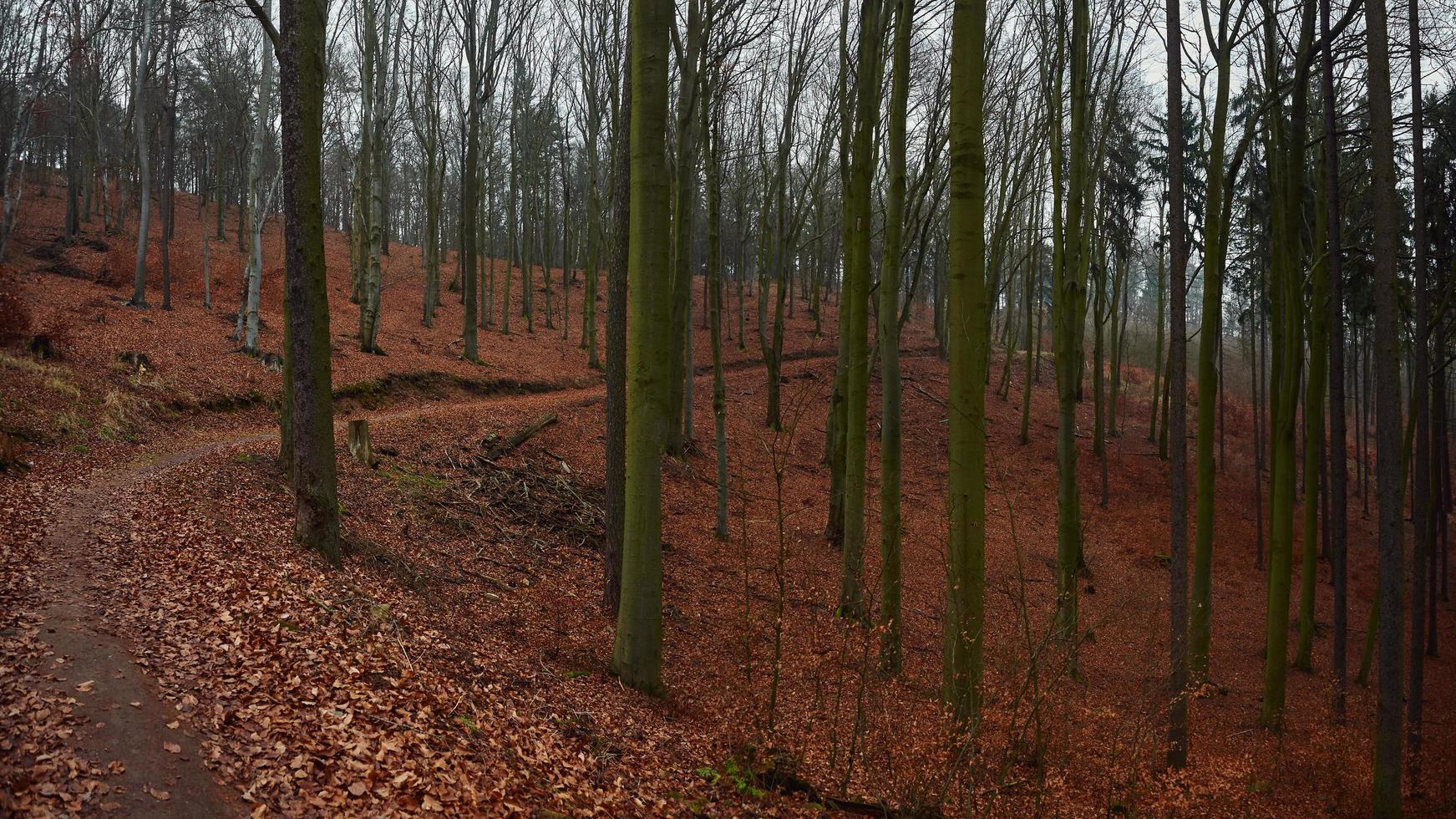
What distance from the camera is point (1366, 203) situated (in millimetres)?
13859

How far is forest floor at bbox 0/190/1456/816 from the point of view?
14.0 feet

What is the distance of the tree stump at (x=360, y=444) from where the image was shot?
11.6m

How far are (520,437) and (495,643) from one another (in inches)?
301

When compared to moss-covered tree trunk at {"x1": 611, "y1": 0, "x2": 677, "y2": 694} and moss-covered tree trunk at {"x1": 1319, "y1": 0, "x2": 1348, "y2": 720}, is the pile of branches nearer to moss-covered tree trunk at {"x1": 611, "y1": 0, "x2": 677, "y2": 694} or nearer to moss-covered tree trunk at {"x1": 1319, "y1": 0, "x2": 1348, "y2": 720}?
moss-covered tree trunk at {"x1": 611, "y1": 0, "x2": 677, "y2": 694}

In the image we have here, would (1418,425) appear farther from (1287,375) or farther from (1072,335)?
(1072,335)

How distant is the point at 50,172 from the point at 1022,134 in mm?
47364

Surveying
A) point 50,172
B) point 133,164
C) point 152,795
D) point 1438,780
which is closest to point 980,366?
point 152,795

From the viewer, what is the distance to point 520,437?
14719mm

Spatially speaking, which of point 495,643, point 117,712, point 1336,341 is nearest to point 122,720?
point 117,712

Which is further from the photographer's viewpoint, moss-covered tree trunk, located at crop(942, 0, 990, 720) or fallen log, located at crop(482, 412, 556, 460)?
fallen log, located at crop(482, 412, 556, 460)

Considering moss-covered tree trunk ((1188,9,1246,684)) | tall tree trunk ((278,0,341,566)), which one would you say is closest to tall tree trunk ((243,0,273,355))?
tall tree trunk ((278,0,341,566))

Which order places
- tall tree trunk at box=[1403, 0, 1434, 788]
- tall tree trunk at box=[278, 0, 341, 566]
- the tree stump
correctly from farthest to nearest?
the tree stump → tall tree trunk at box=[1403, 0, 1434, 788] → tall tree trunk at box=[278, 0, 341, 566]

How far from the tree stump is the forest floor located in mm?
262

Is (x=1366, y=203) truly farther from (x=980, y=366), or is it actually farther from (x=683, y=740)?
(x=683, y=740)
